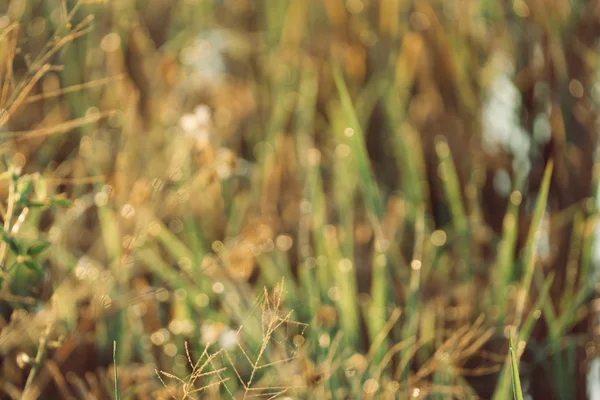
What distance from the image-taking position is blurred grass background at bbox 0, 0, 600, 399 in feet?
2.90

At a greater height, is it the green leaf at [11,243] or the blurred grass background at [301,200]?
the green leaf at [11,243]

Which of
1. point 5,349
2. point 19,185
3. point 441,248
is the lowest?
point 441,248

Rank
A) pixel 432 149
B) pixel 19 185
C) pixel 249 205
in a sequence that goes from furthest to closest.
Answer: pixel 432 149 < pixel 249 205 < pixel 19 185

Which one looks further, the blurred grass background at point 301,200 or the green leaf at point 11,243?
the blurred grass background at point 301,200

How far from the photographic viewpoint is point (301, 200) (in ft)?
4.39

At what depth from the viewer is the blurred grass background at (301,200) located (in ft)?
2.90

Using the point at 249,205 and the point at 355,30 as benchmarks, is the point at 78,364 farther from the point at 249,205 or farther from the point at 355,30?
the point at 355,30

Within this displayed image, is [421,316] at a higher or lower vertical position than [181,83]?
lower

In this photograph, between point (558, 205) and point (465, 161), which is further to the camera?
point (465, 161)

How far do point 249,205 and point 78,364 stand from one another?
0.47 meters

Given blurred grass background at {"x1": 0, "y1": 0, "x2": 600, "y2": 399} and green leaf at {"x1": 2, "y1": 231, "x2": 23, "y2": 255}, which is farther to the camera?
blurred grass background at {"x1": 0, "y1": 0, "x2": 600, "y2": 399}

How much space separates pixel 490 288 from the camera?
1064mm

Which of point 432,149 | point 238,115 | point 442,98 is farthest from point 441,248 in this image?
point 238,115

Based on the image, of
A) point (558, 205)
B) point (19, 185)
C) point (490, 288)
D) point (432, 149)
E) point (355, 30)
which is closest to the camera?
point (19, 185)
